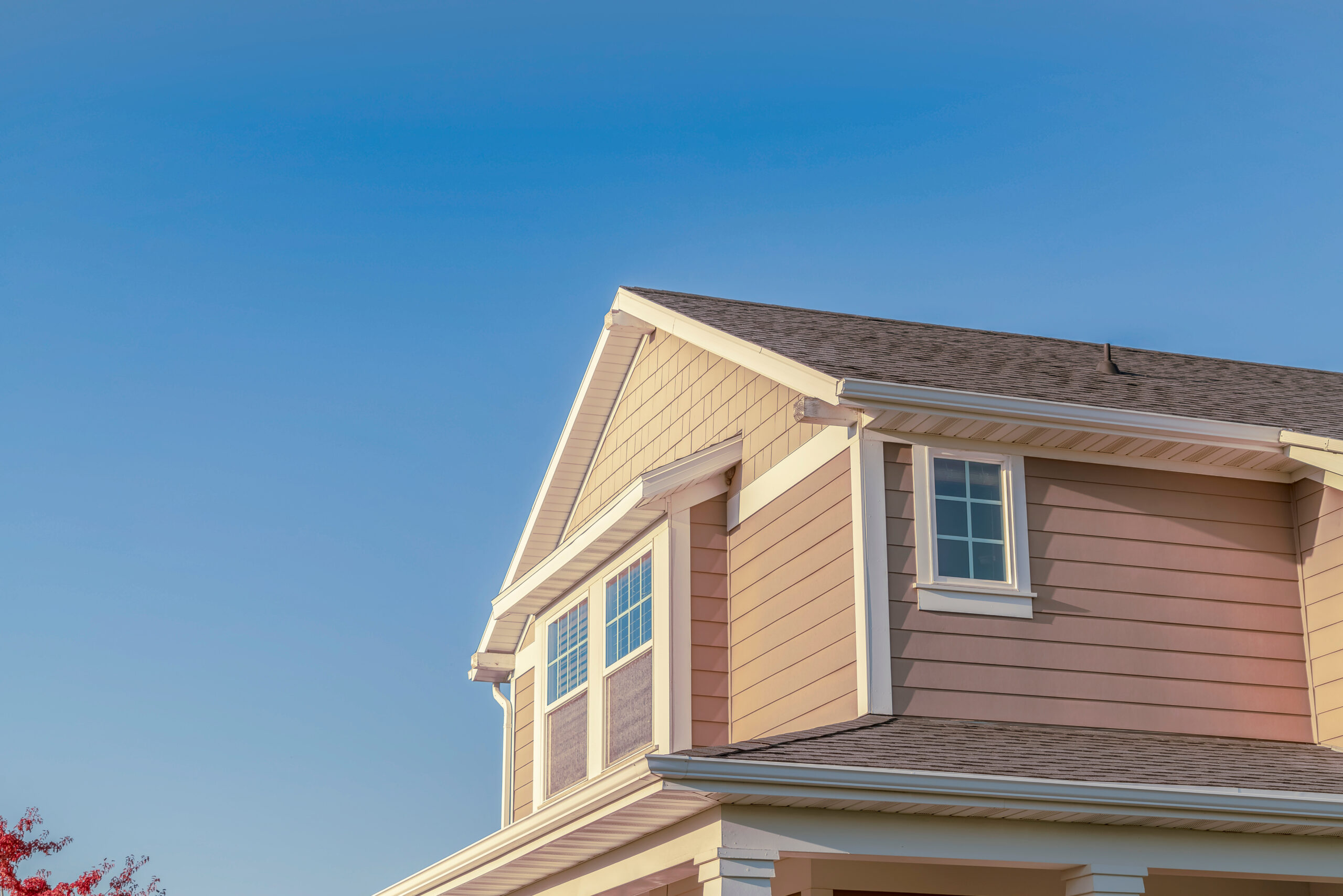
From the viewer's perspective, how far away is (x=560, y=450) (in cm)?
1512

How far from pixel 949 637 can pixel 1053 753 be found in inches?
46.4

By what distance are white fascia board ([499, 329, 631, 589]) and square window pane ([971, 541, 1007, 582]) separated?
17.7 ft

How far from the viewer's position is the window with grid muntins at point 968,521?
9859 millimetres

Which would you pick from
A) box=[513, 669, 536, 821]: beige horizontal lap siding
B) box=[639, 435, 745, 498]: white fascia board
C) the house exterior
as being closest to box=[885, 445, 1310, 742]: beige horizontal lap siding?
the house exterior

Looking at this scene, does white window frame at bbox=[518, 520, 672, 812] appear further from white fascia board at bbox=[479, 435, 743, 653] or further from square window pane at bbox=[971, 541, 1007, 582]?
square window pane at bbox=[971, 541, 1007, 582]

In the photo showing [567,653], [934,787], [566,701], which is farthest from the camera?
[567,653]

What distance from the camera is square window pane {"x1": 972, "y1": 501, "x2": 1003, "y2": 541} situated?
995cm

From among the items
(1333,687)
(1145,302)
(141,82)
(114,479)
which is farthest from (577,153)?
(1333,687)

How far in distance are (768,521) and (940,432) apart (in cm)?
167

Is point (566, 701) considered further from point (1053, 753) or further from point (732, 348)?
point (1053, 753)

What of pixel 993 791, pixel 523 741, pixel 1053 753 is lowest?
pixel 993 791

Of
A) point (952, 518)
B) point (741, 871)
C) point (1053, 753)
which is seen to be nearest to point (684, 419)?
point (952, 518)

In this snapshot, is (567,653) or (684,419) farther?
(567,653)

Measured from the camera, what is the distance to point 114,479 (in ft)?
132
